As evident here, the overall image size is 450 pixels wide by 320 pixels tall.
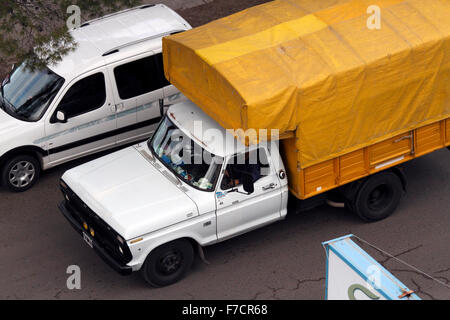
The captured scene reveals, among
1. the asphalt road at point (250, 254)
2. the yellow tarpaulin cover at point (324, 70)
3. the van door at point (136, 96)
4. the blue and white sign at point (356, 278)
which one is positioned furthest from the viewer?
the van door at point (136, 96)

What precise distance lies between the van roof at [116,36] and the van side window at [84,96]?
178mm

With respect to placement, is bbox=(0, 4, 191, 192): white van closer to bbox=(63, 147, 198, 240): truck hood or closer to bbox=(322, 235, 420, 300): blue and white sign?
bbox=(63, 147, 198, 240): truck hood

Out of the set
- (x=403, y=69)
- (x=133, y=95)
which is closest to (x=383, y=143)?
(x=403, y=69)

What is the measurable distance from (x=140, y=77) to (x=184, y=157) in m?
2.69

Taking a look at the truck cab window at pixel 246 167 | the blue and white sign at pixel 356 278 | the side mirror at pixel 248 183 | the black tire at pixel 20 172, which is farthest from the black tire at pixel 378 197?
the black tire at pixel 20 172

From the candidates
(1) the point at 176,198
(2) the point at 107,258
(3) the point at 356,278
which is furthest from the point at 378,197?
(2) the point at 107,258

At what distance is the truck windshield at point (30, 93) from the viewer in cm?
1180

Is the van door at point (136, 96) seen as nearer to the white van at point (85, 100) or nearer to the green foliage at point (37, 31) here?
the white van at point (85, 100)

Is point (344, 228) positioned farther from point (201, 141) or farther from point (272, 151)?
point (201, 141)

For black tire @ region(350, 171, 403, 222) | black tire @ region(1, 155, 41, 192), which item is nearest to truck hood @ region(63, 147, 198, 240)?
black tire @ region(1, 155, 41, 192)

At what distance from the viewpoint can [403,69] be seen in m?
9.97

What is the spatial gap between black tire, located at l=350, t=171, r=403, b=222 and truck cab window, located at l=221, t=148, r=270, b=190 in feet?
5.25

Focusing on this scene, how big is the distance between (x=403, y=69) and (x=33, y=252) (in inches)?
227

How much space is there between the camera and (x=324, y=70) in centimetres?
961
